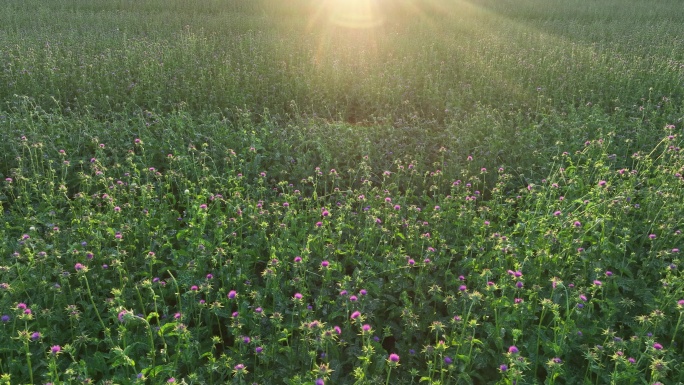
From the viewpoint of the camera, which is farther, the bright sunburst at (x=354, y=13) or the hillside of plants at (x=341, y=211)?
the bright sunburst at (x=354, y=13)

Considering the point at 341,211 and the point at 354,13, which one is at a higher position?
the point at 354,13

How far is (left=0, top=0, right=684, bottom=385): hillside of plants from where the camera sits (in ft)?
8.16

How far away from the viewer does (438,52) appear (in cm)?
888

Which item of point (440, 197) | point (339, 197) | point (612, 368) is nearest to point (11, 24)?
point (339, 197)

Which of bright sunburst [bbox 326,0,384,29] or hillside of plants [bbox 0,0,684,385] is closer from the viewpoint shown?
hillside of plants [bbox 0,0,684,385]

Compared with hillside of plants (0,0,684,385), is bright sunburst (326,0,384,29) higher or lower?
higher

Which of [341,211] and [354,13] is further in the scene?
[354,13]

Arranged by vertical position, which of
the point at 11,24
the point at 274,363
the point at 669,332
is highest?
the point at 11,24

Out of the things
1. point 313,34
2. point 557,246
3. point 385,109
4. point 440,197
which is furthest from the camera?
point 313,34

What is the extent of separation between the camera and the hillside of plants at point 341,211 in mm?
2488

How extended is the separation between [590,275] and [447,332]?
97cm

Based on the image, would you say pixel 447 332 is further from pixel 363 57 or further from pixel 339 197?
pixel 363 57

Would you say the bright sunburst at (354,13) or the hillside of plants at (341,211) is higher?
the bright sunburst at (354,13)

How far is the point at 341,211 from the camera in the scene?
134 inches
